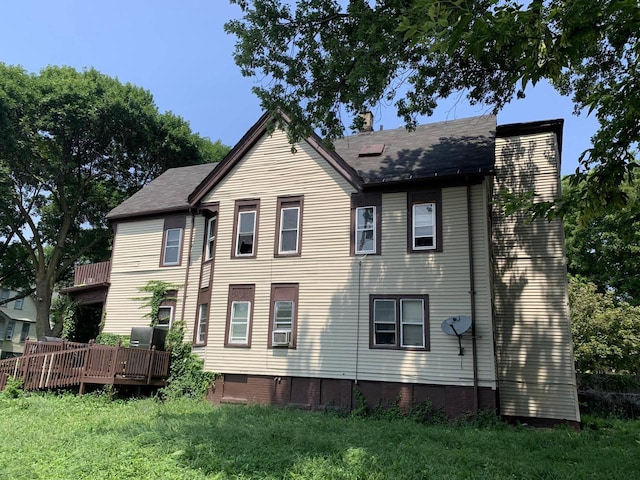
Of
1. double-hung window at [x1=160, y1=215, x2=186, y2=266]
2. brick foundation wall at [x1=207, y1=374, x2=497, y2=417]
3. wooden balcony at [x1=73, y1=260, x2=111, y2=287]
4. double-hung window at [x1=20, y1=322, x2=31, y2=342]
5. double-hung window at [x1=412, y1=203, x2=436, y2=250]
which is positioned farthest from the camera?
double-hung window at [x1=20, y1=322, x2=31, y2=342]

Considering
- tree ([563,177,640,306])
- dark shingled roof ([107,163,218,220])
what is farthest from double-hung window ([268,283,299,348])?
tree ([563,177,640,306])

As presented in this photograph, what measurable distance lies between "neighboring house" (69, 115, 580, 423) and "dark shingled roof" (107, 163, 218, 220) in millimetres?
1896

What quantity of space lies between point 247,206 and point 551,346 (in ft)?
35.4

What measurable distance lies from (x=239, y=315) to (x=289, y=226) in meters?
3.40

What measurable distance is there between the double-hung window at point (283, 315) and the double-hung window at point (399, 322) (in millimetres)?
2510

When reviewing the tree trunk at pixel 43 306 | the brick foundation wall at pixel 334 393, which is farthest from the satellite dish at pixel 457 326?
the tree trunk at pixel 43 306

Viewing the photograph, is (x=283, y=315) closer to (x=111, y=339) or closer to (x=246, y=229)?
(x=246, y=229)

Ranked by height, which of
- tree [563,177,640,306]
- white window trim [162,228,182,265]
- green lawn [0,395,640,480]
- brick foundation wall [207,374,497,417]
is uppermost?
tree [563,177,640,306]

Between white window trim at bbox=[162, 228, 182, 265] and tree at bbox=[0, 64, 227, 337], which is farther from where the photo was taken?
tree at bbox=[0, 64, 227, 337]

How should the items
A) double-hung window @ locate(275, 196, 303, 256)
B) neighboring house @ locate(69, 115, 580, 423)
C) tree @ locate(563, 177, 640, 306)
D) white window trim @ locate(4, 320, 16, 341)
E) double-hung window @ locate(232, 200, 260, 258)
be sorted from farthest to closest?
white window trim @ locate(4, 320, 16, 341) < tree @ locate(563, 177, 640, 306) < double-hung window @ locate(232, 200, 260, 258) < double-hung window @ locate(275, 196, 303, 256) < neighboring house @ locate(69, 115, 580, 423)

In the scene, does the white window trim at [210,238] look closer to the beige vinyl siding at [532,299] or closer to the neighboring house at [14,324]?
the beige vinyl siding at [532,299]

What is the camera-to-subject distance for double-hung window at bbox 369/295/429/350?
13.7 meters

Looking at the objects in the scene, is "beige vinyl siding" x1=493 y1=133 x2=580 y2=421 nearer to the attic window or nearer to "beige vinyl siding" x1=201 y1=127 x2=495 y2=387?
"beige vinyl siding" x1=201 y1=127 x2=495 y2=387

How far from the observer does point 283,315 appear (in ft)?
50.0
